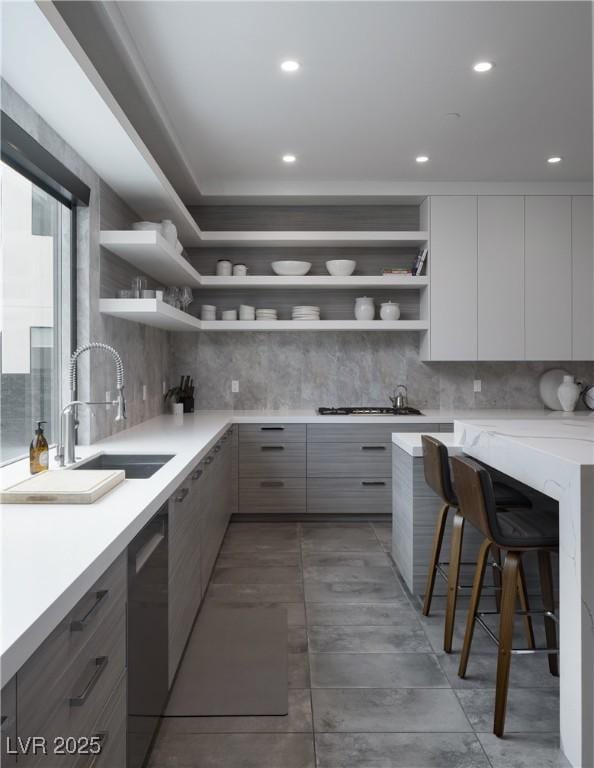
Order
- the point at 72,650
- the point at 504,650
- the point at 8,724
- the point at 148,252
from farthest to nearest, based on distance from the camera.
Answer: the point at 148,252 < the point at 504,650 < the point at 72,650 < the point at 8,724

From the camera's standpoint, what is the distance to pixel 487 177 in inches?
177

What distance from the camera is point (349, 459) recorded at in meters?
4.48

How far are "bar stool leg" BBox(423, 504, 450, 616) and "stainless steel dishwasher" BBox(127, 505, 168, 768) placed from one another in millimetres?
1337

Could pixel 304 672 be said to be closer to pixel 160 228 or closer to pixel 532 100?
pixel 160 228

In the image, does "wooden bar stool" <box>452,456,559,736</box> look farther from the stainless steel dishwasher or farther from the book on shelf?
the book on shelf

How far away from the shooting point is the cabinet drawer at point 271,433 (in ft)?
14.6

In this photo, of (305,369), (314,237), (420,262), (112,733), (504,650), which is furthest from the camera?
(305,369)

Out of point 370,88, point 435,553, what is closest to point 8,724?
point 435,553

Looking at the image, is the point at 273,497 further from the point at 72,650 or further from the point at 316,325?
the point at 72,650

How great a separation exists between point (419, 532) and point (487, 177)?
9.73ft

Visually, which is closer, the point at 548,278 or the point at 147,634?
the point at 147,634

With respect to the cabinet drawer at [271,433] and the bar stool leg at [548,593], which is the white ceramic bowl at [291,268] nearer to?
the cabinet drawer at [271,433]

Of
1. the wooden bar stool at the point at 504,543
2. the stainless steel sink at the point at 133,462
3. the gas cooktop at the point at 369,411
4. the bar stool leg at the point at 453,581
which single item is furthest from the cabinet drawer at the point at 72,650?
the gas cooktop at the point at 369,411

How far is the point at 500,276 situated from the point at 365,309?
1.11 metres
